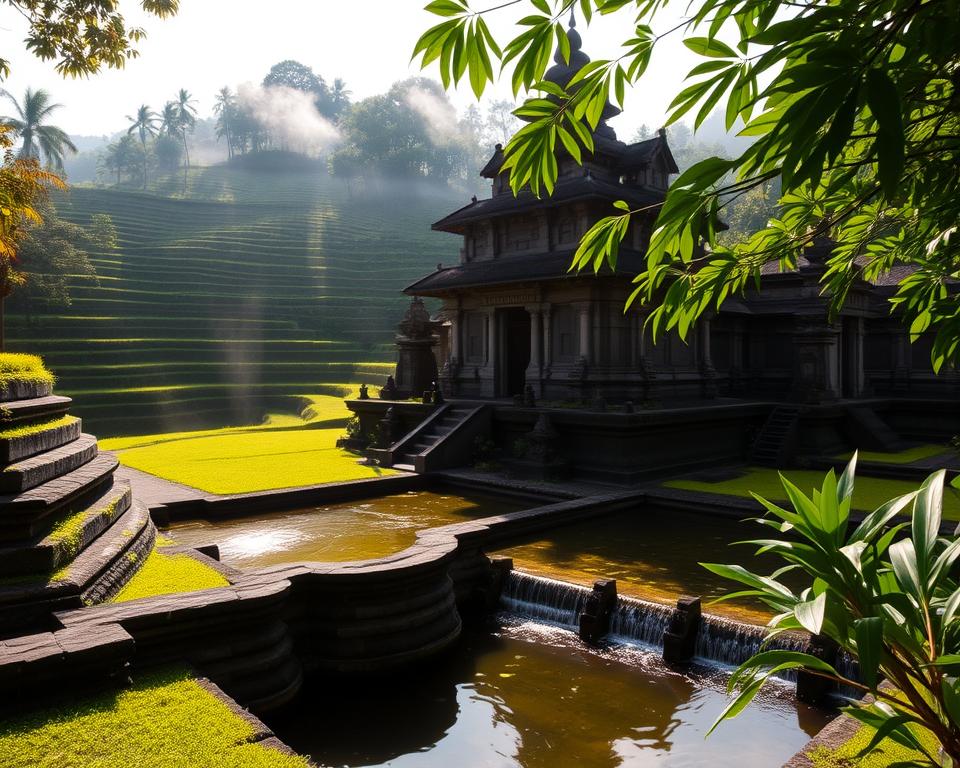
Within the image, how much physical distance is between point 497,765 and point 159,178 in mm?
113213

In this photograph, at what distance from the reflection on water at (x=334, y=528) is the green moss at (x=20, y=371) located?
291cm

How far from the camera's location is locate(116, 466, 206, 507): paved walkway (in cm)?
1297

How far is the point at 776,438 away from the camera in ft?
62.8

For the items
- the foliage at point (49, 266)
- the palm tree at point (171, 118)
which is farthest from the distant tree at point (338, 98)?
the foliage at point (49, 266)

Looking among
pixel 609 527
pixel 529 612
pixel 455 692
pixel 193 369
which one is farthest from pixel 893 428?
pixel 193 369

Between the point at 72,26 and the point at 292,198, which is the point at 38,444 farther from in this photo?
the point at 292,198

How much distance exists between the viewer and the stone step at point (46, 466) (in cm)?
642

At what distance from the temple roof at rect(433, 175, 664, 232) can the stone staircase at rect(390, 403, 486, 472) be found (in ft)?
18.4

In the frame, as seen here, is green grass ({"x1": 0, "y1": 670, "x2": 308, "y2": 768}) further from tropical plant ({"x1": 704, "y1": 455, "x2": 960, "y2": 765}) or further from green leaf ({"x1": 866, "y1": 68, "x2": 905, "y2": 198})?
green leaf ({"x1": 866, "y1": 68, "x2": 905, "y2": 198})

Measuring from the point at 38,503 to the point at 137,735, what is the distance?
2728mm

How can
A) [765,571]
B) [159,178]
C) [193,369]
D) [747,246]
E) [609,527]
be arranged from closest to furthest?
[747,246], [765,571], [609,527], [193,369], [159,178]

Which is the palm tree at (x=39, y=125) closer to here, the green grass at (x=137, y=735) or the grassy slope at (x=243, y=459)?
the grassy slope at (x=243, y=459)

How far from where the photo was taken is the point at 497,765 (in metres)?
5.73

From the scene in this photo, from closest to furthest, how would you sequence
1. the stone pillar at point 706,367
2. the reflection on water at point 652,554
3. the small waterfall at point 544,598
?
the small waterfall at point 544,598 < the reflection on water at point 652,554 < the stone pillar at point 706,367
